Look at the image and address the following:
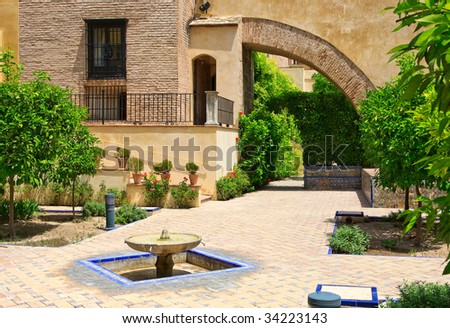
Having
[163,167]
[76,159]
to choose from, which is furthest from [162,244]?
[163,167]

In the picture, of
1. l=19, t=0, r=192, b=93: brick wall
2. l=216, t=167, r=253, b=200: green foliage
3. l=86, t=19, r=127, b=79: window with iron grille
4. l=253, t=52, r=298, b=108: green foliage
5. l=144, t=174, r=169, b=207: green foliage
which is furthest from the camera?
l=253, t=52, r=298, b=108: green foliage

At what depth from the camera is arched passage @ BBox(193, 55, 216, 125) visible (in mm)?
21797

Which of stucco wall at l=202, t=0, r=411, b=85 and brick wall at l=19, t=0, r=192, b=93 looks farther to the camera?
stucco wall at l=202, t=0, r=411, b=85

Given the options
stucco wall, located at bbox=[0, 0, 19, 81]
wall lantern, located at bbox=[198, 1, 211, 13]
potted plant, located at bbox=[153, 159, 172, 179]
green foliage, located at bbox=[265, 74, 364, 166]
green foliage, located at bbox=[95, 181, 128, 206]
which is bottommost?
green foliage, located at bbox=[95, 181, 128, 206]

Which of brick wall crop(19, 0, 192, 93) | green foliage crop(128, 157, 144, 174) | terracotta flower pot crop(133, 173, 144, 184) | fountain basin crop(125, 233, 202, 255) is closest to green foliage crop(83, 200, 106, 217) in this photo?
terracotta flower pot crop(133, 173, 144, 184)

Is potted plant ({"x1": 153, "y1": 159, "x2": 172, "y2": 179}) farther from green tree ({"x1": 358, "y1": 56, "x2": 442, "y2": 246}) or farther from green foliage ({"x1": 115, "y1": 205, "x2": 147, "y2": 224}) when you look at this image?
green tree ({"x1": 358, "y1": 56, "x2": 442, "y2": 246})

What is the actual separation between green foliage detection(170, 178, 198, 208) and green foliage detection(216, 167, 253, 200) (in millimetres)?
1785

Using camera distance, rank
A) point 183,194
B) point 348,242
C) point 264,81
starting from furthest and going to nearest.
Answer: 1. point 264,81
2. point 183,194
3. point 348,242

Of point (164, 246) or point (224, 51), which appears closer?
point (164, 246)

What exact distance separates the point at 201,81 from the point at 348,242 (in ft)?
47.4

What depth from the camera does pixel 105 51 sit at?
20.5 meters

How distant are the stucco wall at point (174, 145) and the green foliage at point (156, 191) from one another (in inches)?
37.4

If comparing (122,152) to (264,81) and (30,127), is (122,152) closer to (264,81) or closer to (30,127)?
(30,127)

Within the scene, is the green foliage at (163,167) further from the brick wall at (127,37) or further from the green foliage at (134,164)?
the brick wall at (127,37)
